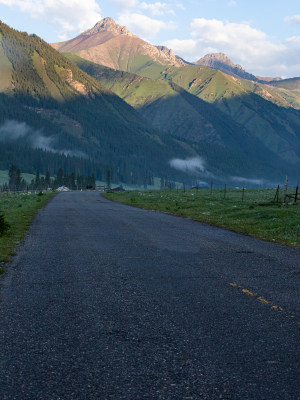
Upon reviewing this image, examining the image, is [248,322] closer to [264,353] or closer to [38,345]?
[264,353]

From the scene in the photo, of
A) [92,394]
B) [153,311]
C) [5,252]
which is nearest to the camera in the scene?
[92,394]

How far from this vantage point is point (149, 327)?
21.5ft

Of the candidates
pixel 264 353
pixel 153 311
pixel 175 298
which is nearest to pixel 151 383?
pixel 264 353

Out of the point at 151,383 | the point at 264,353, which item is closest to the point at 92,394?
the point at 151,383

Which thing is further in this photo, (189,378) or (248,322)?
(248,322)

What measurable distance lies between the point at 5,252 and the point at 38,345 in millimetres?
8235

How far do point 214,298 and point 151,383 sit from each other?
3.71 meters

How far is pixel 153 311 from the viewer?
736 centimetres

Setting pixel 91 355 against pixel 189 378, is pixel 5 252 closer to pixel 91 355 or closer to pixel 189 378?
pixel 91 355

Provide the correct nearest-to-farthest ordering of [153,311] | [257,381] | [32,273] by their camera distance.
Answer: [257,381]
[153,311]
[32,273]

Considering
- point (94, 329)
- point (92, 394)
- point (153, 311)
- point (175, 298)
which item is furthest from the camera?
point (175, 298)

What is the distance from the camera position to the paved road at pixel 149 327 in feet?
15.5

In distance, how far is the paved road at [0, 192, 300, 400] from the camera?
4.73 meters

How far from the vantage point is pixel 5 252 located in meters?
13.4
